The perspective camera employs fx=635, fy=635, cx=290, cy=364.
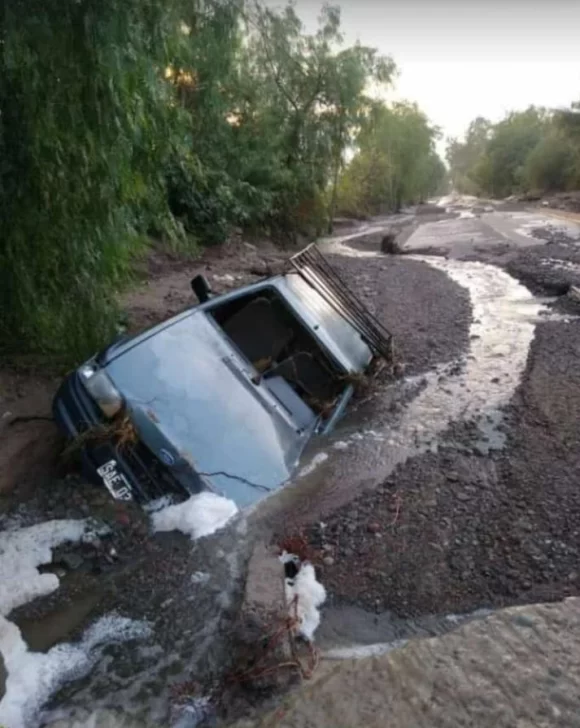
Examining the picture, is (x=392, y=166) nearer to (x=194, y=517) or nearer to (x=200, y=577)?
(x=194, y=517)

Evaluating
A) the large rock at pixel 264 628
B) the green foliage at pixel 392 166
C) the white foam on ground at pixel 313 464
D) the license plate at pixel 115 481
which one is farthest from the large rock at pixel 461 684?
the green foliage at pixel 392 166

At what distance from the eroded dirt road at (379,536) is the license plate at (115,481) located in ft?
0.38

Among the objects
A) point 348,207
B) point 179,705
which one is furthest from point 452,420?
point 348,207

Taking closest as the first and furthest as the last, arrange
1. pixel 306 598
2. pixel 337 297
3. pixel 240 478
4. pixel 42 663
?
pixel 42 663, pixel 306 598, pixel 240 478, pixel 337 297

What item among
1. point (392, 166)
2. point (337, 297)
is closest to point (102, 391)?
point (337, 297)

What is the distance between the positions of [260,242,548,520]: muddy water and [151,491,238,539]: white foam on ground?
2.31 ft

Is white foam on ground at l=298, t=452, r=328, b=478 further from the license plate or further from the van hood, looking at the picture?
the license plate

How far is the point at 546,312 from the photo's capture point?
11805 millimetres

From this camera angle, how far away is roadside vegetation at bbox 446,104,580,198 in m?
47.0

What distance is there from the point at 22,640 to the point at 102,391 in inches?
66.9

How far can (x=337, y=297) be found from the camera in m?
7.23

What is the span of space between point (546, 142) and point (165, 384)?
56818 mm

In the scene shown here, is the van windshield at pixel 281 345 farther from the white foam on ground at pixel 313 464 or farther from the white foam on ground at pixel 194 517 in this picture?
the white foam on ground at pixel 194 517

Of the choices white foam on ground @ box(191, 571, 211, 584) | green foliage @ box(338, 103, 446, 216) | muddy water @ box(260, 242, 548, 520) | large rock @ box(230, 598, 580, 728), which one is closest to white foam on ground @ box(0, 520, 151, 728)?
white foam on ground @ box(191, 571, 211, 584)
